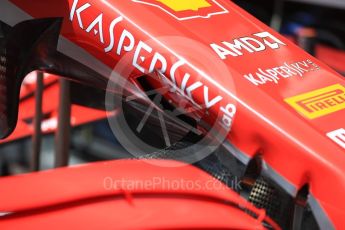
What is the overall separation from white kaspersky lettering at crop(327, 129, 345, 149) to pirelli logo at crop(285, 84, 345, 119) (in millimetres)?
24

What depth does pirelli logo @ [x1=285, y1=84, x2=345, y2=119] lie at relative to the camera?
0.53m

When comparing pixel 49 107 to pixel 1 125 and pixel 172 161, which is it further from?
pixel 172 161

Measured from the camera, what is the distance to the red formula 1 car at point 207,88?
0.50 meters

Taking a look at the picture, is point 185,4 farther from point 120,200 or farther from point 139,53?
point 120,200

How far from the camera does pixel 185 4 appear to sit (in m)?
0.61

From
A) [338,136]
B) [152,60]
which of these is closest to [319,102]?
[338,136]

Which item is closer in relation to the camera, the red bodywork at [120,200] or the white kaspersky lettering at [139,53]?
the red bodywork at [120,200]

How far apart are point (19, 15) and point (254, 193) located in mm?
290

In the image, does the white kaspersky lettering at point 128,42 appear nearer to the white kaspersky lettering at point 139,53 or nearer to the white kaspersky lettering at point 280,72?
the white kaspersky lettering at point 139,53

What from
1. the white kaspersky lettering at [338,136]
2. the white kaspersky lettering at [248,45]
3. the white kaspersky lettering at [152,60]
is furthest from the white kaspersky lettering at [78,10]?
the white kaspersky lettering at [338,136]

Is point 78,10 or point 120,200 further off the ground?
point 78,10

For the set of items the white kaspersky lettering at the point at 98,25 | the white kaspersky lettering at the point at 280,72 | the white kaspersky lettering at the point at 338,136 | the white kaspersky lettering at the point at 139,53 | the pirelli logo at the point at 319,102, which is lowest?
the white kaspersky lettering at the point at 338,136

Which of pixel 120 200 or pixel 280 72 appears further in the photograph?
pixel 280 72

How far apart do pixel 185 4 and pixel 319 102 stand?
179 mm
